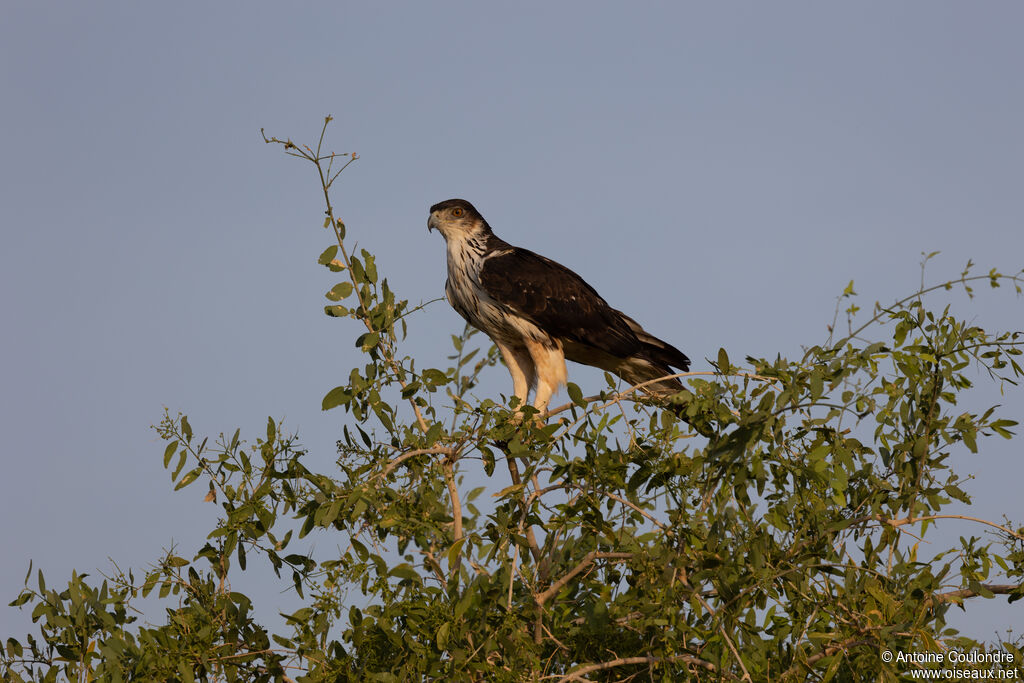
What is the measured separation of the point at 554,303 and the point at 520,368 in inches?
25.6

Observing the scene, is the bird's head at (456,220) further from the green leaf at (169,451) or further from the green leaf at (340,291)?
the green leaf at (169,451)

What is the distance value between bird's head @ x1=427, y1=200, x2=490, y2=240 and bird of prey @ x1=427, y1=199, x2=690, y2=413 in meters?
0.14

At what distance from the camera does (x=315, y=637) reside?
433 centimetres

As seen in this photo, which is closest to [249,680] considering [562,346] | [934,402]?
[934,402]

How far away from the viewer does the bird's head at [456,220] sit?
849 cm

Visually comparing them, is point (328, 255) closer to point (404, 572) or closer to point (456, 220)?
point (404, 572)

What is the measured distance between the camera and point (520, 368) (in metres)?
8.16

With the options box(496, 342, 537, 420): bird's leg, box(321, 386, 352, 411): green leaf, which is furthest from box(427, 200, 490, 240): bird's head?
box(321, 386, 352, 411): green leaf

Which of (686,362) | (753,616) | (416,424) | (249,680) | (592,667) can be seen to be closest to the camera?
(592,667)

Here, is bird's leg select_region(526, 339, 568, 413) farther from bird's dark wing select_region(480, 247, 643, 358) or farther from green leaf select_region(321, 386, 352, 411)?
green leaf select_region(321, 386, 352, 411)

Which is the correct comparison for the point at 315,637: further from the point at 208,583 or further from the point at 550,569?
the point at 550,569

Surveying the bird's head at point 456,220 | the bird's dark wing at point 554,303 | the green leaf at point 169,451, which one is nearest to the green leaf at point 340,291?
the green leaf at point 169,451

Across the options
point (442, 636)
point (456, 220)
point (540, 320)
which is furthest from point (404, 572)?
point (456, 220)

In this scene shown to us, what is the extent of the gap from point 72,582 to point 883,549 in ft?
11.6
